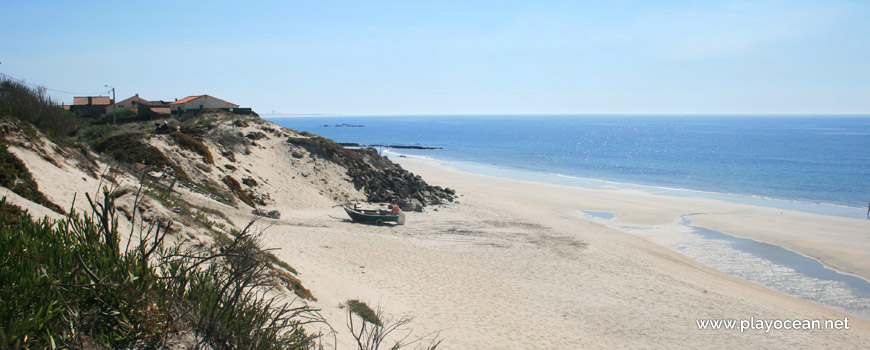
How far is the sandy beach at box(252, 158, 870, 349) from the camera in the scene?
13078 mm

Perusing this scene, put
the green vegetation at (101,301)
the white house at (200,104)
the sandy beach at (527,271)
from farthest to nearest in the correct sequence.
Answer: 1. the white house at (200,104)
2. the sandy beach at (527,271)
3. the green vegetation at (101,301)

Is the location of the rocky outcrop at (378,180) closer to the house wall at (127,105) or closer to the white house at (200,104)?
the white house at (200,104)

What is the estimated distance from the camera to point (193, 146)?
2964cm

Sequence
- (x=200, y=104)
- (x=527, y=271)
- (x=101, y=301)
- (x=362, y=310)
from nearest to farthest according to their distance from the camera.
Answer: (x=101, y=301), (x=362, y=310), (x=527, y=271), (x=200, y=104)

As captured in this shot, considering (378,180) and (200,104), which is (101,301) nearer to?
(378,180)

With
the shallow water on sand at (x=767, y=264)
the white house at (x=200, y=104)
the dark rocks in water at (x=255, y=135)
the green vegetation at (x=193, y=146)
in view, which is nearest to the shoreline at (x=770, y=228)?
the shallow water on sand at (x=767, y=264)

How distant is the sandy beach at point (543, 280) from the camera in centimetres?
1308

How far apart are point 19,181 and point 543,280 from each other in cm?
1514

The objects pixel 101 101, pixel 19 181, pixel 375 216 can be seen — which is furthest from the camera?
pixel 101 101

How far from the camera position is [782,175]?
56.8m

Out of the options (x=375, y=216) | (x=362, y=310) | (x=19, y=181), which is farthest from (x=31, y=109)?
(x=362, y=310)

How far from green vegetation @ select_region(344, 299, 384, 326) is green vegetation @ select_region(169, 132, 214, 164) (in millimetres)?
19945

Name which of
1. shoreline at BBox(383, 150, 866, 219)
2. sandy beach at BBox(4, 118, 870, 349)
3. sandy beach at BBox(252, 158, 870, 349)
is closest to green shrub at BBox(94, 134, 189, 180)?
sandy beach at BBox(4, 118, 870, 349)

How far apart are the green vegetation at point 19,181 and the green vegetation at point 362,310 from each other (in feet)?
22.9
